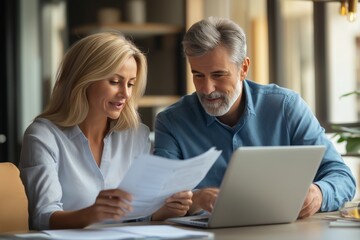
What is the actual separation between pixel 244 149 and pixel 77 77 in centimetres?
87

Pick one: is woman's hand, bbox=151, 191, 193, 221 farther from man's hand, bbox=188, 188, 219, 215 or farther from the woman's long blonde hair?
the woman's long blonde hair

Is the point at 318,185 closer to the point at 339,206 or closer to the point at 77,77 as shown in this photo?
the point at 339,206

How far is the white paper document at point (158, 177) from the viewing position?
1883 mm

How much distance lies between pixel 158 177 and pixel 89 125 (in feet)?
2.58

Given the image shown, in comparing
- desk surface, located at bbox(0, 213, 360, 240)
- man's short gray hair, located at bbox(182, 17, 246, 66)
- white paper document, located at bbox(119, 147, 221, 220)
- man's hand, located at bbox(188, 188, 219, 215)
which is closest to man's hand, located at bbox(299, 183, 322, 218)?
desk surface, located at bbox(0, 213, 360, 240)

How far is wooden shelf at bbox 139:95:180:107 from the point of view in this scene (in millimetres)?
5613

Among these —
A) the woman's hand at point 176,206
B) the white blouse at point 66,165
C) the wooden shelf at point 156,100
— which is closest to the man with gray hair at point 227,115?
the white blouse at point 66,165

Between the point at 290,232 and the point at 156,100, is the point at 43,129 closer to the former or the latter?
the point at 290,232

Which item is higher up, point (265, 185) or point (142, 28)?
point (142, 28)

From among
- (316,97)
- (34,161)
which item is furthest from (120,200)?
(316,97)

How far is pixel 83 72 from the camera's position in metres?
2.62

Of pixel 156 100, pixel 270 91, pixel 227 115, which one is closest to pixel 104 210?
pixel 227 115

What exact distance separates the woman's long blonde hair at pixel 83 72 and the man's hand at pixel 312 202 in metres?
0.70

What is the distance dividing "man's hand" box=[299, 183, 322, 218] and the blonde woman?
0.64 metres
